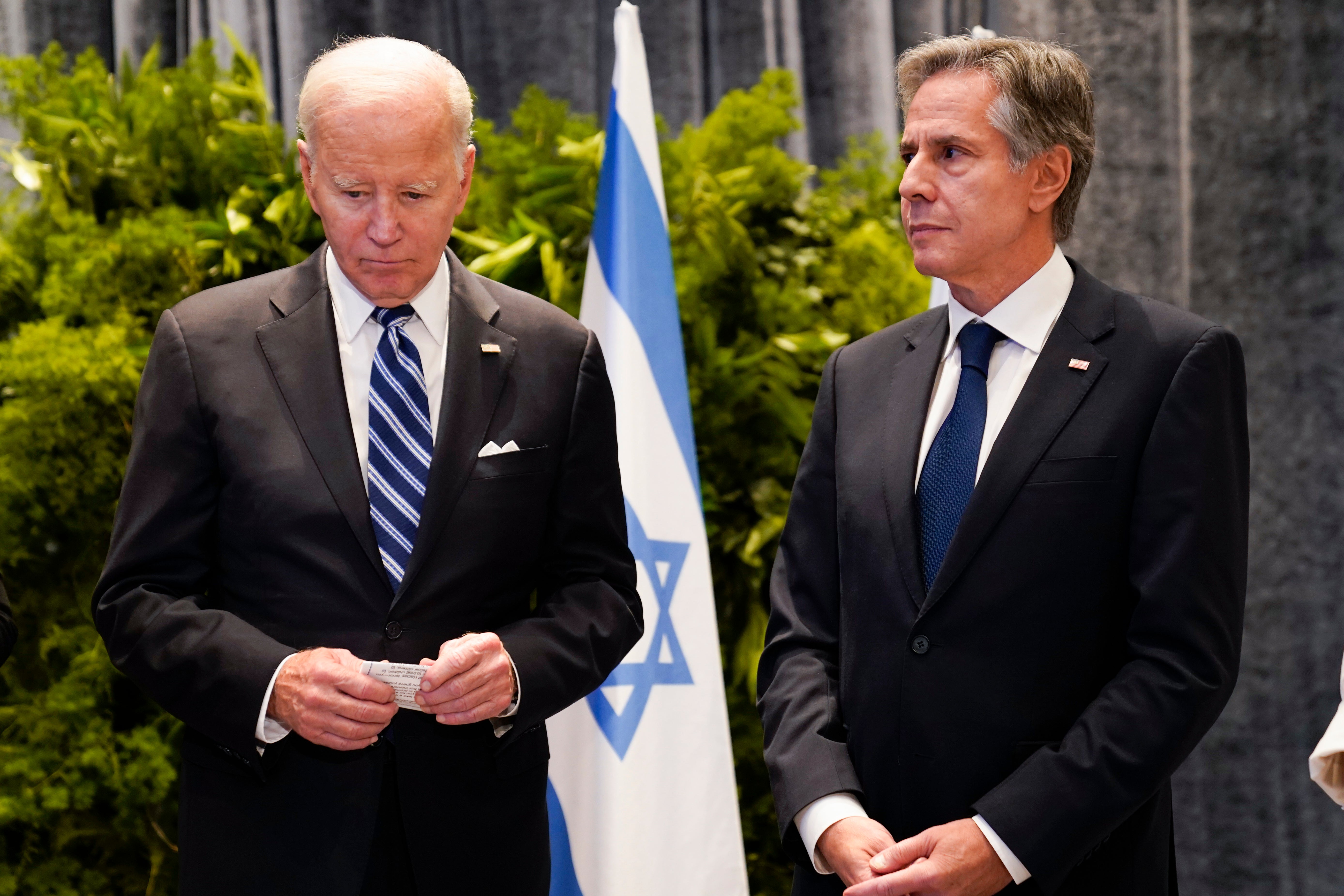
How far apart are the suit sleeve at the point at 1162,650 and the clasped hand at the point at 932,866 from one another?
38 mm

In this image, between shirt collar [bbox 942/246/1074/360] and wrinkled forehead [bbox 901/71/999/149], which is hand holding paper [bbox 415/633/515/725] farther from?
wrinkled forehead [bbox 901/71/999/149]

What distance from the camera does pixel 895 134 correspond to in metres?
4.23

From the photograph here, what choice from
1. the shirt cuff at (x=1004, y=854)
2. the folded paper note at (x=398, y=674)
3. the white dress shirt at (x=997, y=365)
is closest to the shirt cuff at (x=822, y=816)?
the white dress shirt at (x=997, y=365)

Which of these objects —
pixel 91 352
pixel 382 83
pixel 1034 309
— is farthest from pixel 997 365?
pixel 91 352

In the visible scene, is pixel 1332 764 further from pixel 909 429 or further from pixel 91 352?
pixel 91 352

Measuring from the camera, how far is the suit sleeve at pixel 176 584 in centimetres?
163

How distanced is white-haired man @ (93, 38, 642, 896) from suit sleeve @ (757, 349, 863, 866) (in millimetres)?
236

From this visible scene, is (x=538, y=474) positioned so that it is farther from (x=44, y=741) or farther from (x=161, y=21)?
(x=161, y=21)

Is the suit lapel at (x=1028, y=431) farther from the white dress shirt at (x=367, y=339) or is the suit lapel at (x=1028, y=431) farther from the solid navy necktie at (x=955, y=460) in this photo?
the white dress shirt at (x=367, y=339)

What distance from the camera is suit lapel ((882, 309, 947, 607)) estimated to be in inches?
67.0

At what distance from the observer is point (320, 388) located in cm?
176

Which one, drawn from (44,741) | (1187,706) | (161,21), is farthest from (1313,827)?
(161,21)

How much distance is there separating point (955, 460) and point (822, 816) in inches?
19.3

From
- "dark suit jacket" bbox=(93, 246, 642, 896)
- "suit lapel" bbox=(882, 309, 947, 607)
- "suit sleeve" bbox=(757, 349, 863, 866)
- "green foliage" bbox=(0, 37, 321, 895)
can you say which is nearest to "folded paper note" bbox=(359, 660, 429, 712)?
"dark suit jacket" bbox=(93, 246, 642, 896)
